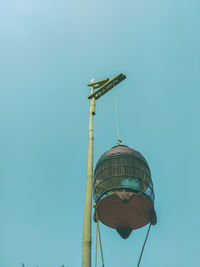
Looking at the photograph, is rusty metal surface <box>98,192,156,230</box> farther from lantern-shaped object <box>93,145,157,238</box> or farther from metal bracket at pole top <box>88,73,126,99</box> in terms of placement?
metal bracket at pole top <box>88,73,126,99</box>

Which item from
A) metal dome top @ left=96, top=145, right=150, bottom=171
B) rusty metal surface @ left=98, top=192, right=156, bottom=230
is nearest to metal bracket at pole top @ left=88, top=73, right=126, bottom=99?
metal dome top @ left=96, top=145, right=150, bottom=171

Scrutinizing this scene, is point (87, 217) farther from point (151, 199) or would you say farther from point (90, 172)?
point (151, 199)

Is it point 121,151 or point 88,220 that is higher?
point 121,151

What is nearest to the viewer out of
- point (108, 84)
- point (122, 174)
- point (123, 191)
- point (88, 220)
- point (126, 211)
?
point (88, 220)

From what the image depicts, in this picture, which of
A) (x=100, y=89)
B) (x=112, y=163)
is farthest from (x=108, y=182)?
(x=100, y=89)

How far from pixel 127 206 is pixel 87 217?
1.16 m

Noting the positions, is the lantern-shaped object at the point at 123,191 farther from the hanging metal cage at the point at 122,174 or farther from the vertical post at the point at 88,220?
the vertical post at the point at 88,220

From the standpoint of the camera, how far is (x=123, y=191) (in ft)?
20.8

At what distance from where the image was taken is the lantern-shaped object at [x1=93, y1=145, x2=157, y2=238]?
624cm

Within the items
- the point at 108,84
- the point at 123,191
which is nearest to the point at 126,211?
the point at 123,191

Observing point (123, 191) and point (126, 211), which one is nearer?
point (123, 191)

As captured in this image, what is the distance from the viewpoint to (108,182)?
22.2 feet

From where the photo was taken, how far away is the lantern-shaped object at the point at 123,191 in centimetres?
624

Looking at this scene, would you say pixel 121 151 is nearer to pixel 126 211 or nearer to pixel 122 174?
pixel 122 174
